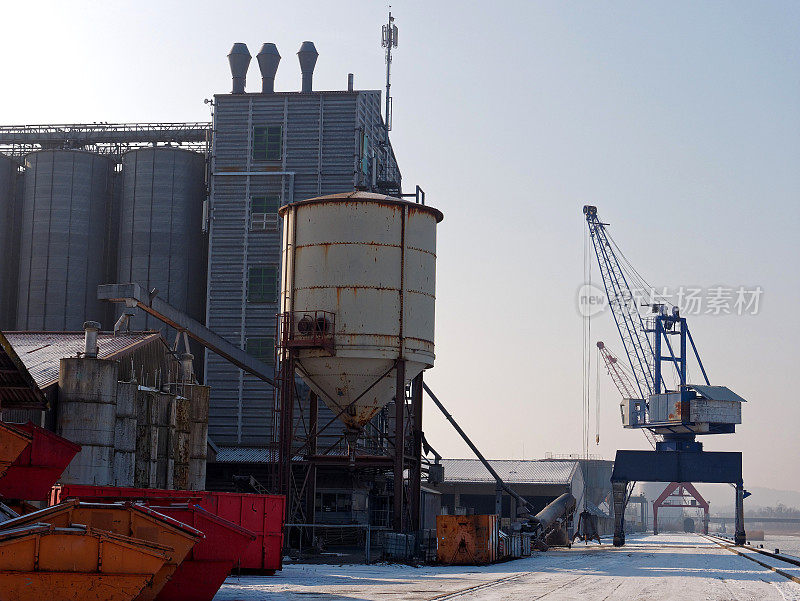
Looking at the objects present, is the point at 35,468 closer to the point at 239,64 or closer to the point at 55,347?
the point at 55,347

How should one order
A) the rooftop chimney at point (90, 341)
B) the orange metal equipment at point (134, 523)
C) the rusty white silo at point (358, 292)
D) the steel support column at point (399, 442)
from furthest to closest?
the steel support column at point (399, 442), the rusty white silo at point (358, 292), the rooftop chimney at point (90, 341), the orange metal equipment at point (134, 523)

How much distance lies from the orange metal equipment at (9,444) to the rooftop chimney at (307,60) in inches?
1654

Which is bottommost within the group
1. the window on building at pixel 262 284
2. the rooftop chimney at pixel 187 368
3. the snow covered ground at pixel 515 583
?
the snow covered ground at pixel 515 583

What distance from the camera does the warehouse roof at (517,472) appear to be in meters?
99.4

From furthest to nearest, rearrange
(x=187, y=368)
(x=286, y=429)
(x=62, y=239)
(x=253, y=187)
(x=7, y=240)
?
(x=7, y=240) → (x=62, y=239) → (x=253, y=187) → (x=187, y=368) → (x=286, y=429)

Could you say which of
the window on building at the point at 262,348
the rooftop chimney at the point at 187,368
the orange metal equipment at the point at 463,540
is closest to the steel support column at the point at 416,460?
the orange metal equipment at the point at 463,540

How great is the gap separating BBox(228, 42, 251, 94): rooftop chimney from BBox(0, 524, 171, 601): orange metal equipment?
4788 cm

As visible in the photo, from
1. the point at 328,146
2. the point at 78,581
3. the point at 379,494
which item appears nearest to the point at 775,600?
the point at 78,581

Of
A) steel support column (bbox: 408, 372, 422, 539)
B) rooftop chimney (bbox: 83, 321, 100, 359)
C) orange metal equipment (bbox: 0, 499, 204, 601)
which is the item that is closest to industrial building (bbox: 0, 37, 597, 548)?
steel support column (bbox: 408, 372, 422, 539)

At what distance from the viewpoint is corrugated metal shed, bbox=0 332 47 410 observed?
27391 mm

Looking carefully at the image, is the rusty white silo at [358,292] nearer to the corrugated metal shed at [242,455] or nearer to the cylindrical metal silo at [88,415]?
the cylindrical metal silo at [88,415]

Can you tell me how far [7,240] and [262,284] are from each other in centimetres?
1664

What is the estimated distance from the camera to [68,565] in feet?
55.3

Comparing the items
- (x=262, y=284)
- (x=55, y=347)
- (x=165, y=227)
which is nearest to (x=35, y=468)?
(x=55, y=347)
